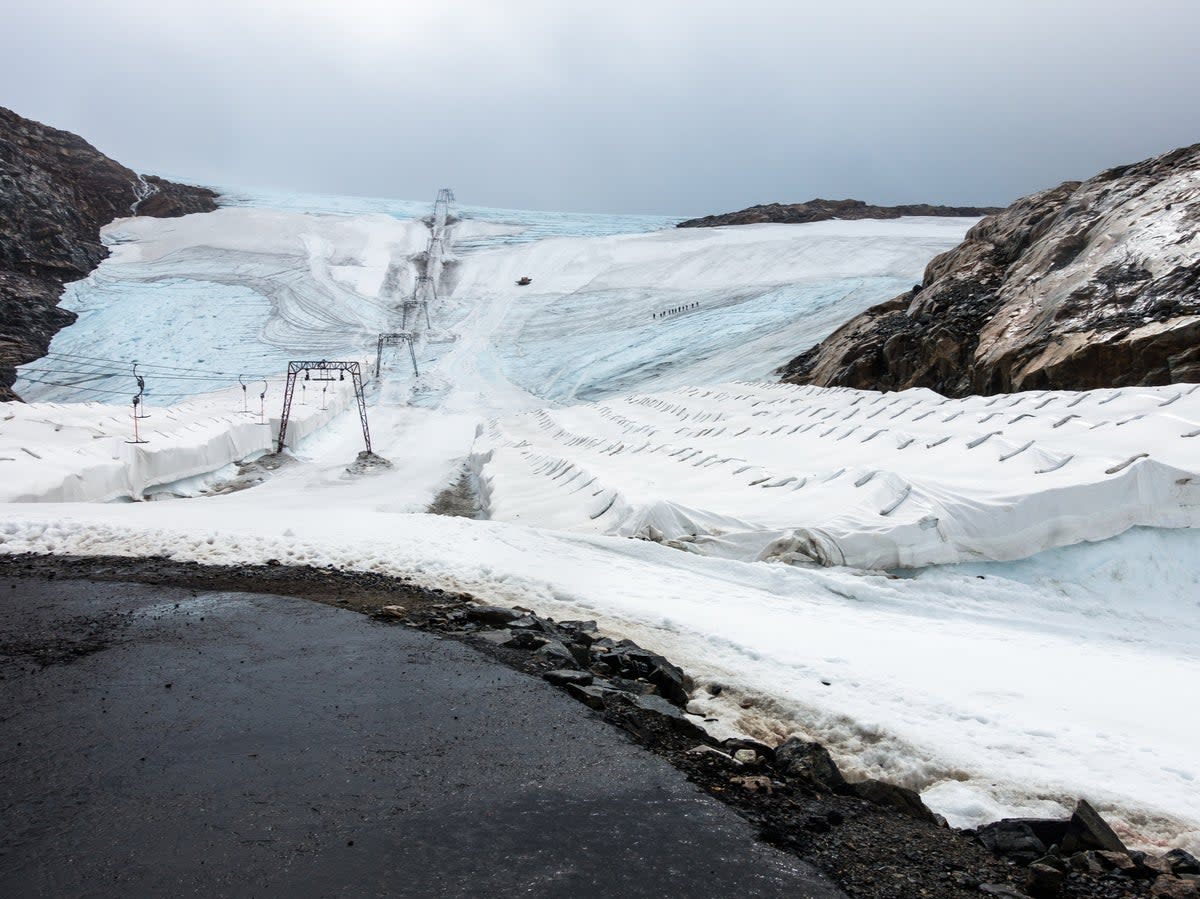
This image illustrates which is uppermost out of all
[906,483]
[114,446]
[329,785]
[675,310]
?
[675,310]

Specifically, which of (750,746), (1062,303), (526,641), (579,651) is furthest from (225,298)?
(750,746)

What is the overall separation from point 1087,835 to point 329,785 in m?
3.31

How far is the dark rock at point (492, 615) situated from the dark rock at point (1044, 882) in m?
4.02

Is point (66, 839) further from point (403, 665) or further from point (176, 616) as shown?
point (176, 616)

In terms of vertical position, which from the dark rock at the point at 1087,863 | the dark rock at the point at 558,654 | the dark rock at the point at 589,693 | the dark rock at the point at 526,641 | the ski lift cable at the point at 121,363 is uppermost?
the dark rock at the point at 1087,863

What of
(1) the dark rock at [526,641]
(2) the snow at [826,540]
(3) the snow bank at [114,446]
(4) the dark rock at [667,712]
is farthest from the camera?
(3) the snow bank at [114,446]

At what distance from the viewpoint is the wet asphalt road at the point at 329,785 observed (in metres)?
3.10

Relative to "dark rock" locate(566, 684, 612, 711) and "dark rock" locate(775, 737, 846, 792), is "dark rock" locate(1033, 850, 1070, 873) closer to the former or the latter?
"dark rock" locate(775, 737, 846, 792)

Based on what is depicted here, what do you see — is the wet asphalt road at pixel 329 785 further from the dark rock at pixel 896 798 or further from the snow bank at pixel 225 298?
the snow bank at pixel 225 298

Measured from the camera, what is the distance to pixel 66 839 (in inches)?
129

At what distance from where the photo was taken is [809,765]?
13.3ft

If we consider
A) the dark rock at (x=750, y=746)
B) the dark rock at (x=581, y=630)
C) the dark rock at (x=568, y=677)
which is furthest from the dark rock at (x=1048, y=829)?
the dark rock at (x=581, y=630)

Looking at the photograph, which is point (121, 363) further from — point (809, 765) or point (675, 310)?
point (809, 765)

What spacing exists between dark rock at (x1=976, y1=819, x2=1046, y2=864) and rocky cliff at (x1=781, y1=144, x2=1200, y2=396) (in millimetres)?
12516
